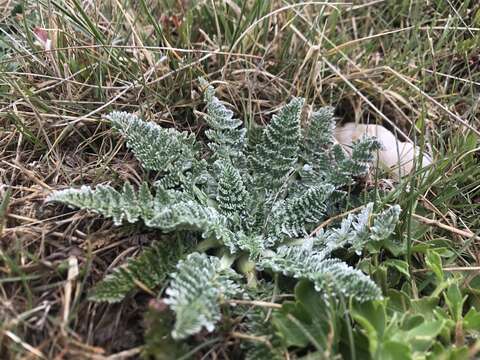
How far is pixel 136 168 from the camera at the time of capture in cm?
159

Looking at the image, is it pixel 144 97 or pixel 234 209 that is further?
pixel 144 97

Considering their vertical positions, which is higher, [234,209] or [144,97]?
[144,97]

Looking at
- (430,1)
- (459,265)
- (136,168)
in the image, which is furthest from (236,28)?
(459,265)

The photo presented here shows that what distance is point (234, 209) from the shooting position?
4.93 feet

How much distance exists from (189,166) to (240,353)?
1.80 feet

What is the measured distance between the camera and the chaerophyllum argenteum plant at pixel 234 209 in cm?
123

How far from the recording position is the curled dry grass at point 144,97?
1.24m

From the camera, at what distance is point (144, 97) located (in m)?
1.76

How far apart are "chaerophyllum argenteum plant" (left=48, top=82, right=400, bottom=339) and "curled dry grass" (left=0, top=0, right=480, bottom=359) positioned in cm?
10

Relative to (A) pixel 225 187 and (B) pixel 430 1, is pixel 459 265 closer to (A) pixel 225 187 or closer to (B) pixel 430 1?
(A) pixel 225 187

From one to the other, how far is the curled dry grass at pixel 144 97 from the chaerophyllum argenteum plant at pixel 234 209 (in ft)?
0.31

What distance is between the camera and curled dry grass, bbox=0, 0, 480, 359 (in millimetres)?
1243

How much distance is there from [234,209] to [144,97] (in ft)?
1.72

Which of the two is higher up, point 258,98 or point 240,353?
point 258,98
